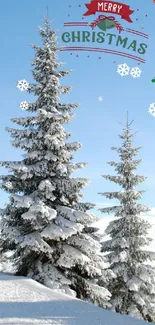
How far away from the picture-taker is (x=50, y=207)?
15.9 m

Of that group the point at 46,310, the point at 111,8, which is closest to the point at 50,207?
the point at 46,310

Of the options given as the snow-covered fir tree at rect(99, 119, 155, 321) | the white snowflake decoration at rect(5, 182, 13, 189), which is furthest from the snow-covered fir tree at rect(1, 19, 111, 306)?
the snow-covered fir tree at rect(99, 119, 155, 321)

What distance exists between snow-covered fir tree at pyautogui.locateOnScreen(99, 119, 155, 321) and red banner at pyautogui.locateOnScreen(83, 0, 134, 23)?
8797 millimetres

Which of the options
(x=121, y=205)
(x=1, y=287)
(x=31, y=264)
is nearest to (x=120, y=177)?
(x=121, y=205)

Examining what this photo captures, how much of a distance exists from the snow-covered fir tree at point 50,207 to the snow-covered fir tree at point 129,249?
2563 mm

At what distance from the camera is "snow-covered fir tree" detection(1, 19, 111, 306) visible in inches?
579

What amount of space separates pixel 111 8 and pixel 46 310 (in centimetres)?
1101

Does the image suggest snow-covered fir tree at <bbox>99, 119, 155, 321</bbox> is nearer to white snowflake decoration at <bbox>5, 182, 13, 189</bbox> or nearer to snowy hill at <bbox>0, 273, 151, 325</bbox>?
white snowflake decoration at <bbox>5, 182, 13, 189</bbox>

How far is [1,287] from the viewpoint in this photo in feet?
37.8

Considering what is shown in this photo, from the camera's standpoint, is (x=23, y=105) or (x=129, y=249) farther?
(x=129, y=249)

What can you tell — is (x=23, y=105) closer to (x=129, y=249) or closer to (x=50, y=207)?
(x=50, y=207)

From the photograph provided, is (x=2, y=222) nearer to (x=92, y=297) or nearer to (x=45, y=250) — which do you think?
(x=45, y=250)

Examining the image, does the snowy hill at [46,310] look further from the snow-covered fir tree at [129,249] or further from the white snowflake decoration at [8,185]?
the snow-covered fir tree at [129,249]

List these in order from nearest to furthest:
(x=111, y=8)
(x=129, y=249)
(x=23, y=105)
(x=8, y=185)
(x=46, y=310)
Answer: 1. (x=46, y=310)
2. (x=111, y=8)
3. (x=8, y=185)
4. (x=23, y=105)
5. (x=129, y=249)
